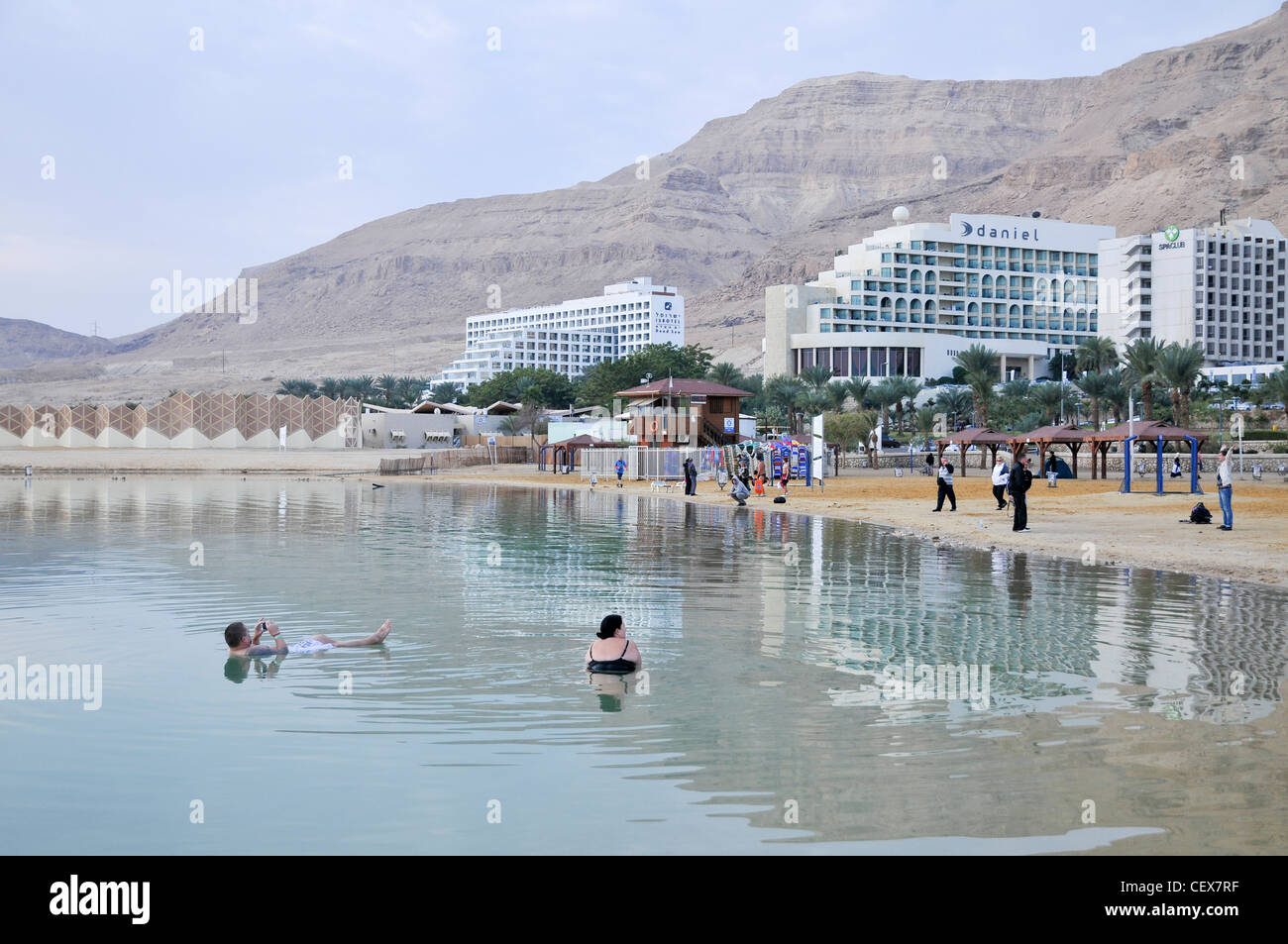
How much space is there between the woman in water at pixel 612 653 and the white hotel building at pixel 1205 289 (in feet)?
451

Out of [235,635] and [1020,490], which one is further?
[1020,490]

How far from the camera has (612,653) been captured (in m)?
10.0

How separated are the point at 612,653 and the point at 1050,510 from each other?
24402 millimetres

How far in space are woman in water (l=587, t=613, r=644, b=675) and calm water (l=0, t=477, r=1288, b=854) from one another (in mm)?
211

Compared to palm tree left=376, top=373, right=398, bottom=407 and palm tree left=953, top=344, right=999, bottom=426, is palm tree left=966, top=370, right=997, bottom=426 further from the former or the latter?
palm tree left=376, top=373, right=398, bottom=407

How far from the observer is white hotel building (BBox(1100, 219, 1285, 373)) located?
134 meters

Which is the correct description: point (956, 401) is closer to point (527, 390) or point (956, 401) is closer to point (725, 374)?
point (725, 374)

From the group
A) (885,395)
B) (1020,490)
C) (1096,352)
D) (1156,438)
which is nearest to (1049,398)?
(1096,352)
